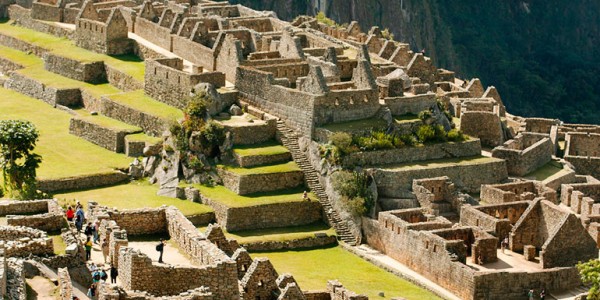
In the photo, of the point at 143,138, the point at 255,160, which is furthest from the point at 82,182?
the point at 255,160

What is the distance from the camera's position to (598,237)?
218 ft

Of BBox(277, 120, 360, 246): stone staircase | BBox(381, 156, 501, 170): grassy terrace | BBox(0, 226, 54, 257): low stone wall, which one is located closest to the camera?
BBox(0, 226, 54, 257): low stone wall

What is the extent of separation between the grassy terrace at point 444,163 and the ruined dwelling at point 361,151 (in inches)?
5.3

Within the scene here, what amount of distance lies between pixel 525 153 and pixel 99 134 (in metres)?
19.0

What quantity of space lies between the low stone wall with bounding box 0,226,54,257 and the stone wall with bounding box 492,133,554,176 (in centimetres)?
3429

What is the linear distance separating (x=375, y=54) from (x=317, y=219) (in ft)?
69.9

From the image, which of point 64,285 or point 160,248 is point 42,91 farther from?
point 64,285

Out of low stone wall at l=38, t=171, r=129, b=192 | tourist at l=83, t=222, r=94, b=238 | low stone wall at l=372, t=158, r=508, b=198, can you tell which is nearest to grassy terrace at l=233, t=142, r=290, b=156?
low stone wall at l=372, t=158, r=508, b=198

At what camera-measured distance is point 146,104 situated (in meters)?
77.6

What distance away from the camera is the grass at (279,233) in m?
65.8

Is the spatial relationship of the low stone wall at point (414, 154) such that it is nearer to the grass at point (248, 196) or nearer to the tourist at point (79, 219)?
the grass at point (248, 196)

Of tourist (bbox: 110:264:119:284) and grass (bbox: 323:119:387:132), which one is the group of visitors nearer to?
tourist (bbox: 110:264:119:284)

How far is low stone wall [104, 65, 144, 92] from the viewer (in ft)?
269

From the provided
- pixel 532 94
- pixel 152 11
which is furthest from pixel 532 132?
pixel 532 94
